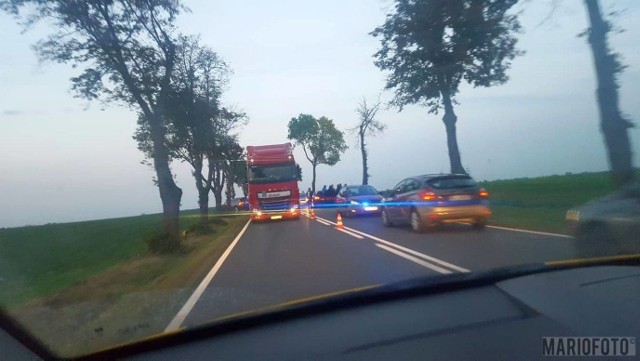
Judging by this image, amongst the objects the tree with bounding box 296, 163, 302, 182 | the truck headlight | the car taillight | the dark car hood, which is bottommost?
the truck headlight

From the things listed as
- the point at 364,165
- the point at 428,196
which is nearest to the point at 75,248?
the point at 428,196

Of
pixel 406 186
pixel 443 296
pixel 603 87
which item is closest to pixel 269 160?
pixel 406 186

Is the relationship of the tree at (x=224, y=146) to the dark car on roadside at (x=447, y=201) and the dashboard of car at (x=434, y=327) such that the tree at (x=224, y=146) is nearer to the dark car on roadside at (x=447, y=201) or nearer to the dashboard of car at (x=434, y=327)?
the dark car on roadside at (x=447, y=201)

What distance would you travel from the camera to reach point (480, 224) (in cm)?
1766

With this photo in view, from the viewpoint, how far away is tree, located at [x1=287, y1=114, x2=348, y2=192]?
5234 centimetres

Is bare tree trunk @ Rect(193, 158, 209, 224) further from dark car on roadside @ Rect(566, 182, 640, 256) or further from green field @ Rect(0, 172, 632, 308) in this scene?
dark car on roadside @ Rect(566, 182, 640, 256)

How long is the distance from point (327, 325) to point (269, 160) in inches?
1087

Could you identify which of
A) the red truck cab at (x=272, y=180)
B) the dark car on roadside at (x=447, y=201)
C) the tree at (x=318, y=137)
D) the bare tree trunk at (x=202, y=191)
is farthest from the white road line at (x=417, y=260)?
the tree at (x=318, y=137)

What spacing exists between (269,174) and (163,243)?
12995 millimetres

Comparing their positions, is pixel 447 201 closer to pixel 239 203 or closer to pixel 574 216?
pixel 574 216

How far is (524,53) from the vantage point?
19.0 m

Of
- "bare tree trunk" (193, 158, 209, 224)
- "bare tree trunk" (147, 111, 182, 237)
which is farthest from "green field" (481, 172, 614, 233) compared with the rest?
"bare tree trunk" (193, 158, 209, 224)

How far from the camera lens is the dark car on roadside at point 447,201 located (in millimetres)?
16969

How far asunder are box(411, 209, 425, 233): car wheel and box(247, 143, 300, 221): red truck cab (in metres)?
13.7
